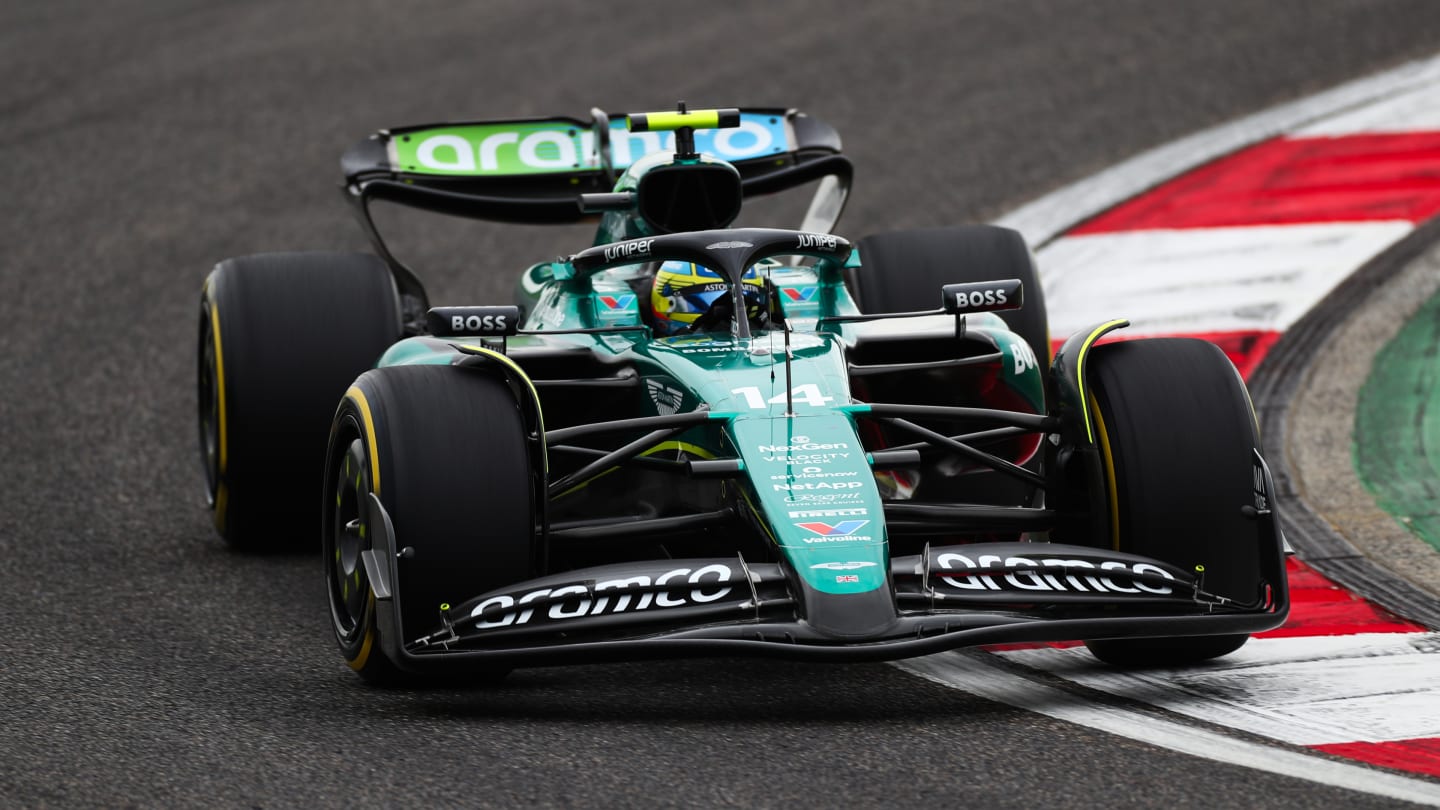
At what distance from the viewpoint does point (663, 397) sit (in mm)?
6082

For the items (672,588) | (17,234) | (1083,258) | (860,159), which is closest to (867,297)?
(672,588)

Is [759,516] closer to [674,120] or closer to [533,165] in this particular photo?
[674,120]

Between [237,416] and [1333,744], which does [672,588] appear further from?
[237,416]

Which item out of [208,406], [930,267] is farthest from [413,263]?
[930,267]

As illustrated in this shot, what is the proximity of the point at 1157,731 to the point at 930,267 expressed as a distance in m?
3.29

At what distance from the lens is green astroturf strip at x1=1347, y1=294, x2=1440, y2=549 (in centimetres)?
761

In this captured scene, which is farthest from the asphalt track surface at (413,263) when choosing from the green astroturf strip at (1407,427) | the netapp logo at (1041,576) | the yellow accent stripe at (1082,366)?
the green astroturf strip at (1407,427)

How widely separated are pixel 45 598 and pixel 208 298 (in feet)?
4.87

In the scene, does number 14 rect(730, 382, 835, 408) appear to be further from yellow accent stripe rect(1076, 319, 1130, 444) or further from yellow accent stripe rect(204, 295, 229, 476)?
yellow accent stripe rect(204, 295, 229, 476)

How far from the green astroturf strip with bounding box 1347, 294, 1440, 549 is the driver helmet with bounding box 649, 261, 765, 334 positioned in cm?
258

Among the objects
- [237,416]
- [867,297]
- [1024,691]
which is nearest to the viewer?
[1024,691]

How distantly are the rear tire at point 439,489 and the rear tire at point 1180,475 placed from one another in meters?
1.65

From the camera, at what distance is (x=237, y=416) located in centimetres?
743

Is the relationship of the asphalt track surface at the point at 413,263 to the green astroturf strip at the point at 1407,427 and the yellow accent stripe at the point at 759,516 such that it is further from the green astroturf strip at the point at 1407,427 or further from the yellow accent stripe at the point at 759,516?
the green astroturf strip at the point at 1407,427
